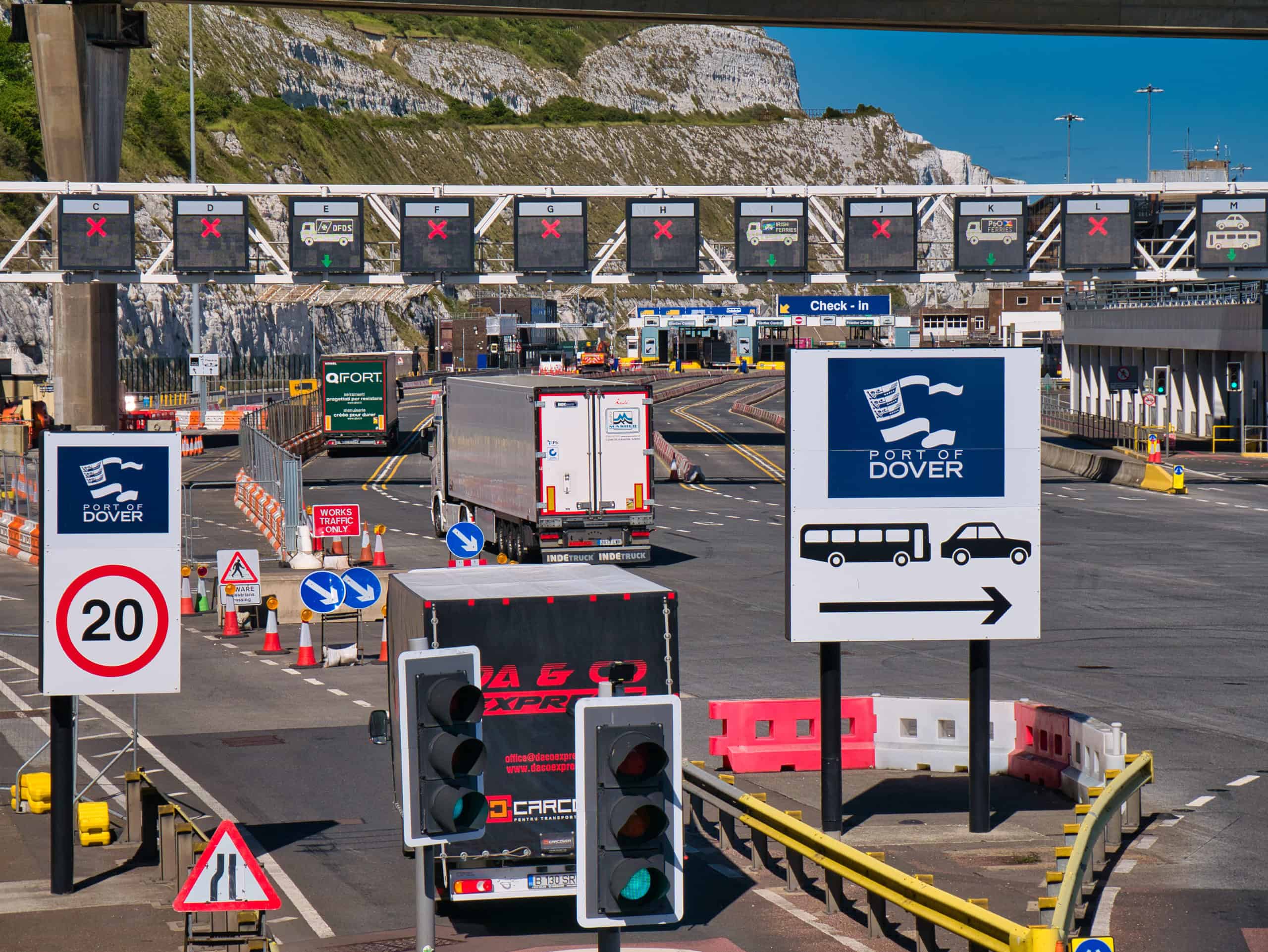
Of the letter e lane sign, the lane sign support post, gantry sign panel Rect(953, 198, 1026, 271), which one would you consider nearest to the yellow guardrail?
the lane sign support post

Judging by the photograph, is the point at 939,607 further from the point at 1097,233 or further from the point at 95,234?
the point at 95,234

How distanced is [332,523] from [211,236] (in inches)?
745

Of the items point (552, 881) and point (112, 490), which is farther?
point (112, 490)

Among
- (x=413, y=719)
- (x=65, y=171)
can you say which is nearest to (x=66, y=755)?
(x=413, y=719)

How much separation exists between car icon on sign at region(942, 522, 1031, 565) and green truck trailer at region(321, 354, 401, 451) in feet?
173

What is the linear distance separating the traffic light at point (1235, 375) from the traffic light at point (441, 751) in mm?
64088

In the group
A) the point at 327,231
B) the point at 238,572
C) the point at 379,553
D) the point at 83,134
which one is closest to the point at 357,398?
the point at 327,231

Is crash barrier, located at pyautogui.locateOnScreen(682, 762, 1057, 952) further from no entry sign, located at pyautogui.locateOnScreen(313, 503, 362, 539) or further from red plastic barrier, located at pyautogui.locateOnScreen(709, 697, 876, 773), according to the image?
no entry sign, located at pyautogui.locateOnScreen(313, 503, 362, 539)

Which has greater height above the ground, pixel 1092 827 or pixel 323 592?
pixel 323 592

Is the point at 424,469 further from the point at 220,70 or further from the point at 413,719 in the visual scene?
the point at 220,70

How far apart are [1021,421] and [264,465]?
3141cm

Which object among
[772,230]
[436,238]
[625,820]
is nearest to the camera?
[625,820]

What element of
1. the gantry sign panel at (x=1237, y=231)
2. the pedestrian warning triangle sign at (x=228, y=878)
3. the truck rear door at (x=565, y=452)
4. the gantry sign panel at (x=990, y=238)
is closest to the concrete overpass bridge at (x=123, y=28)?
the pedestrian warning triangle sign at (x=228, y=878)

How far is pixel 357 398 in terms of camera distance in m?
66.9
